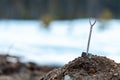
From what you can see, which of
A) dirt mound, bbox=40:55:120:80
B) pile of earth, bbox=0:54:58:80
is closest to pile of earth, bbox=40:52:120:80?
dirt mound, bbox=40:55:120:80

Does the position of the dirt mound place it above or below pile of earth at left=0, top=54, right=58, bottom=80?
above

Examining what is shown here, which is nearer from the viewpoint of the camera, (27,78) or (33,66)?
(27,78)

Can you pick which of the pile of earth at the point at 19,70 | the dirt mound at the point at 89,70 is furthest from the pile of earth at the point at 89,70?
the pile of earth at the point at 19,70

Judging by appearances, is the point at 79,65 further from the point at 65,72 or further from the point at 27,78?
the point at 27,78

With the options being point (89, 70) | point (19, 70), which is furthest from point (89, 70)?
point (19, 70)

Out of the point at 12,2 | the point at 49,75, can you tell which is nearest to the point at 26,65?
the point at 49,75

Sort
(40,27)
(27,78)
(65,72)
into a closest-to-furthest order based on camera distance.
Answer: (65,72), (27,78), (40,27)

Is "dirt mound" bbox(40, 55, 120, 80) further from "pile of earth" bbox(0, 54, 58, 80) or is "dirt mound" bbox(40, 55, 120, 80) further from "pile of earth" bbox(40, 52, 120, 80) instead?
"pile of earth" bbox(0, 54, 58, 80)

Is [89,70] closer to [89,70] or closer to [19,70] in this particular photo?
[89,70]

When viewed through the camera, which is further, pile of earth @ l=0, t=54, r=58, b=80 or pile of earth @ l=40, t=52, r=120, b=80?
pile of earth @ l=0, t=54, r=58, b=80
